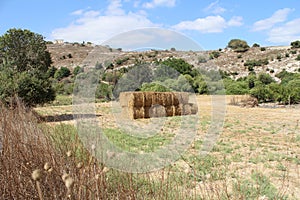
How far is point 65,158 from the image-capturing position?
2.03 m

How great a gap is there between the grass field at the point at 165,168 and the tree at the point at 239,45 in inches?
1675

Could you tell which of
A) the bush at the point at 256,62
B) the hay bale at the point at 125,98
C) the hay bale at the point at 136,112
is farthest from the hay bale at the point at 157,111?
the bush at the point at 256,62

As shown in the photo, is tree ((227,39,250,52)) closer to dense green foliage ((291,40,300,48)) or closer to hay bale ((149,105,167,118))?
dense green foliage ((291,40,300,48))

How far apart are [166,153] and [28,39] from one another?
326 inches

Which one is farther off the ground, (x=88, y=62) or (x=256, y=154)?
(x=88, y=62)

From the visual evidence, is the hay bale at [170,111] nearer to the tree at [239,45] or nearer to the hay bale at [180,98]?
the hay bale at [180,98]

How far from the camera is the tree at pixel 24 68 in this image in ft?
27.4

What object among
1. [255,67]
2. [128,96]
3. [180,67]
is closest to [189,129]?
[128,96]

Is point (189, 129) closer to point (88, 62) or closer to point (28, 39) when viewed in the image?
point (88, 62)

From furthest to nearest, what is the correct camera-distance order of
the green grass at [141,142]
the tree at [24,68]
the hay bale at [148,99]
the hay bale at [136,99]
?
the hay bale at [148,99] < the hay bale at [136,99] < the tree at [24,68] < the green grass at [141,142]

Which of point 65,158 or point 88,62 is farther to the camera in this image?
point 88,62

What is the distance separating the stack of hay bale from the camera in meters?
9.56

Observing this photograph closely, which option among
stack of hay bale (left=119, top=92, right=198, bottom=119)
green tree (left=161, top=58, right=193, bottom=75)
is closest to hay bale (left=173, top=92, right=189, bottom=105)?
stack of hay bale (left=119, top=92, right=198, bottom=119)

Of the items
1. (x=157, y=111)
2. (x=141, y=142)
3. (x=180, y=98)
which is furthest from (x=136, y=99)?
(x=141, y=142)
